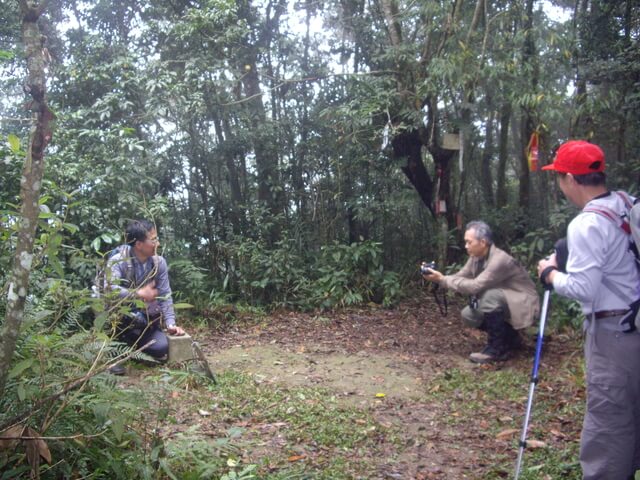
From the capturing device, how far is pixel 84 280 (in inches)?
270

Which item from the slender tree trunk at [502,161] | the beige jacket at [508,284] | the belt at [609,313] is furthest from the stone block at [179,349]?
the slender tree trunk at [502,161]

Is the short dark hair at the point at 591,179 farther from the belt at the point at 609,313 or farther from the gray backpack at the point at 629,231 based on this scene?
the belt at the point at 609,313

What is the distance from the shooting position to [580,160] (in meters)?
2.93

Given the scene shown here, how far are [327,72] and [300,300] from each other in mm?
3668

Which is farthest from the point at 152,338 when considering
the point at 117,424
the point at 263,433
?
the point at 117,424

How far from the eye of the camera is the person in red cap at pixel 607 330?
2746 millimetres

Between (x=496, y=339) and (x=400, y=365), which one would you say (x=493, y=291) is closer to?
(x=496, y=339)

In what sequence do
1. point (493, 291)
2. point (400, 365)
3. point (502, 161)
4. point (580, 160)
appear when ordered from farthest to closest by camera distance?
point (502, 161), point (400, 365), point (493, 291), point (580, 160)

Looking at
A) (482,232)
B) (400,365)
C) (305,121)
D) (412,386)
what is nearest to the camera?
(412,386)

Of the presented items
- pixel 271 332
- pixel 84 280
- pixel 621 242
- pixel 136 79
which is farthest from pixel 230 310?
pixel 621 242

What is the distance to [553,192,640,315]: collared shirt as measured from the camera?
2775mm

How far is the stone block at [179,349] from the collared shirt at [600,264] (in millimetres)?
3491

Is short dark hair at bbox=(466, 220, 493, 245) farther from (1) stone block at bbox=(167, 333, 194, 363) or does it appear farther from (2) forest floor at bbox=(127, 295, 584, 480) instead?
(1) stone block at bbox=(167, 333, 194, 363)

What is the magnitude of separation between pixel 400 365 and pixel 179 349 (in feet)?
6.96
